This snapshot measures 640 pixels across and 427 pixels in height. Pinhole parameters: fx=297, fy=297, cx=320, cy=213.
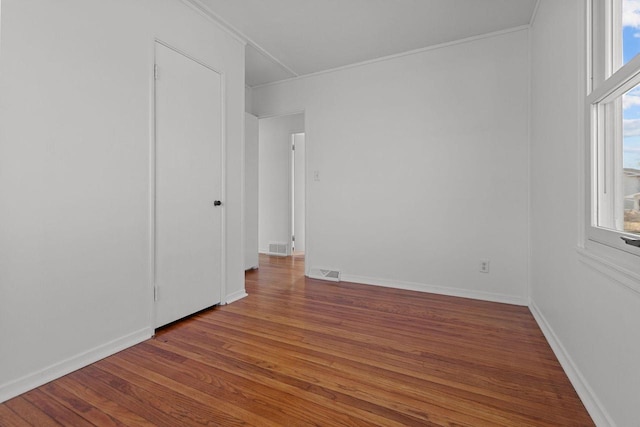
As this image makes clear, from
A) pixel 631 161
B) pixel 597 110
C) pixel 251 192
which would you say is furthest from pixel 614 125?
pixel 251 192

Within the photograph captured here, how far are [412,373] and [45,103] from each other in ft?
8.22

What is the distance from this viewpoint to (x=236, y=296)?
9.66ft

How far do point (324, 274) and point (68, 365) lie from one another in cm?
252

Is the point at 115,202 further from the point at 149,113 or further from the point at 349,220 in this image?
the point at 349,220

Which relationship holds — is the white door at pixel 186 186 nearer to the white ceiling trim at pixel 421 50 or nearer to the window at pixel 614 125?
the white ceiling trim at pixel 421 50

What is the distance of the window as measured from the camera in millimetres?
1178

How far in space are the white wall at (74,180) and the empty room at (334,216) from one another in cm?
1

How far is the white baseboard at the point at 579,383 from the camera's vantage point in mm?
1249

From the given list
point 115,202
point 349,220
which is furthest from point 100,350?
point 349,220

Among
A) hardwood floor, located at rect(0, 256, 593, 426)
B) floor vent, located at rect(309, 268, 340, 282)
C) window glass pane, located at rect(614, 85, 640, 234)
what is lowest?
hardwood floor, located at rect(0, 256, 593, 426)

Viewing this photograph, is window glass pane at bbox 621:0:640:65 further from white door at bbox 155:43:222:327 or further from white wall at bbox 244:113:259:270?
white wall at bbox 244:113:259:270

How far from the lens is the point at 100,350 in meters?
1.86

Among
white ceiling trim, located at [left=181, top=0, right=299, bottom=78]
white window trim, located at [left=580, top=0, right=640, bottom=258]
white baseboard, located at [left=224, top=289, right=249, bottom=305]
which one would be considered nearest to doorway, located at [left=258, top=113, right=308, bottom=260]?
white ceiling trim, located at [left=181, top=0, right=299, bottom=78]

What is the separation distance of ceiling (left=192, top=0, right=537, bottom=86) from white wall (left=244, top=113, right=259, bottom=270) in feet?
3.24
